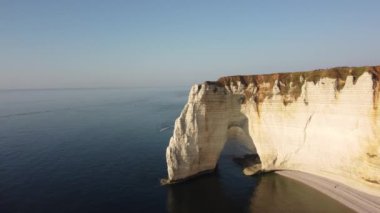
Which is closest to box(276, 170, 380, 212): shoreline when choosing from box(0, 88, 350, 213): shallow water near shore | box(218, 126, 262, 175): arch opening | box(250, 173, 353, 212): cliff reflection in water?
box(250, 173, 353, 212): cliff reflection in water

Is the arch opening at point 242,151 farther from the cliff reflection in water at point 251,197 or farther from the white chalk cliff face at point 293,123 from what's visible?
the cliff reflection in water at point 251,197

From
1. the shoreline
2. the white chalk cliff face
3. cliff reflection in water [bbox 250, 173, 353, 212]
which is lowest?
cliff reflection in water [bbox 250, 173, 353, 212]

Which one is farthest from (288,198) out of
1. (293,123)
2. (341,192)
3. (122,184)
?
(122,184)

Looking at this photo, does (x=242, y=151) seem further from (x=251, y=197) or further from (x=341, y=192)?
(x=341, y=192)

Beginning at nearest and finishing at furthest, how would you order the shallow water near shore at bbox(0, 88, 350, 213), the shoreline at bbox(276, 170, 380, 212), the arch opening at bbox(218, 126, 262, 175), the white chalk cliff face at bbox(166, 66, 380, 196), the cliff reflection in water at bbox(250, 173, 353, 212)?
1. the shoreline at bbox(276, 170, 380, 212)
2. the white chalk cliff face at bbox(166, 66, 380, 196)
3. the cliff reflection in water at bbox(250, 173, 353, 212)
4. the shallow water near shore at bbox(0, 88, 350, 213)
5. the arch opening at bbox(218, 126, 262, 175)

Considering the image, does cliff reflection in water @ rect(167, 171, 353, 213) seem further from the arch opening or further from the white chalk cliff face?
the arch opening

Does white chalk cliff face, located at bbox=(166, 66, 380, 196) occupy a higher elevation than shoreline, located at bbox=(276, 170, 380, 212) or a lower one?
higher

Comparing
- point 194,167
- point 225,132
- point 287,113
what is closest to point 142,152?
point 194,167

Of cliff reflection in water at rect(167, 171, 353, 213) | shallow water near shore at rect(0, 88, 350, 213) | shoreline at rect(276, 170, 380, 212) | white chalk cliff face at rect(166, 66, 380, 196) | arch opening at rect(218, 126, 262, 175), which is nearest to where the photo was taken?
shoreline at rect(276, 170, 380, 212)
